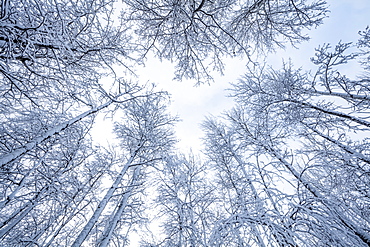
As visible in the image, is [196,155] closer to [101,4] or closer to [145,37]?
[145,37]

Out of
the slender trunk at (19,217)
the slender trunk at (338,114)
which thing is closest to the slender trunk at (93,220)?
the slender trunk at (19,217)

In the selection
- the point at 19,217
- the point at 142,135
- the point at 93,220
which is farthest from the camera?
the point at 142,135

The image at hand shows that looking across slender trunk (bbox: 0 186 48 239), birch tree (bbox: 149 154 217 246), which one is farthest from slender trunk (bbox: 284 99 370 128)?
slender trunk (bbox: 0 186 48 239)

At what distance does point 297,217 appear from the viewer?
1.75 meters

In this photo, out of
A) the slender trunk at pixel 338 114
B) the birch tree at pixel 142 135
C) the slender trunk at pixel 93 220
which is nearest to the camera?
the slender trunk at pixel 93 220

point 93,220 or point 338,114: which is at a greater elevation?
point 338,114

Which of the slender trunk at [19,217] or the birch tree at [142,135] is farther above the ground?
the birch tree at [142,135]

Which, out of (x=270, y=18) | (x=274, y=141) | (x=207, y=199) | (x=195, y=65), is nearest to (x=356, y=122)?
(x=274, y=141)

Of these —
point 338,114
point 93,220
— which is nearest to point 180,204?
point 93,220

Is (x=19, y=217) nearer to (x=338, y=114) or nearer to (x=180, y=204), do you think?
(x=180, y=204)

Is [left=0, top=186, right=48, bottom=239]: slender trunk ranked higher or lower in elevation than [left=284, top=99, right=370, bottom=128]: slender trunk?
lower

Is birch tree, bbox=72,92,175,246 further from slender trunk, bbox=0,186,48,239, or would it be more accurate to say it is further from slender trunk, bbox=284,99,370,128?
slender trunk, bbox=284,99,370,128

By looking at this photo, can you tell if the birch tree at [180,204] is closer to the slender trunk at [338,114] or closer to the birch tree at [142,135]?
the birch tree at [142,135]

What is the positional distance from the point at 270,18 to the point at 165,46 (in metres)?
2.46
